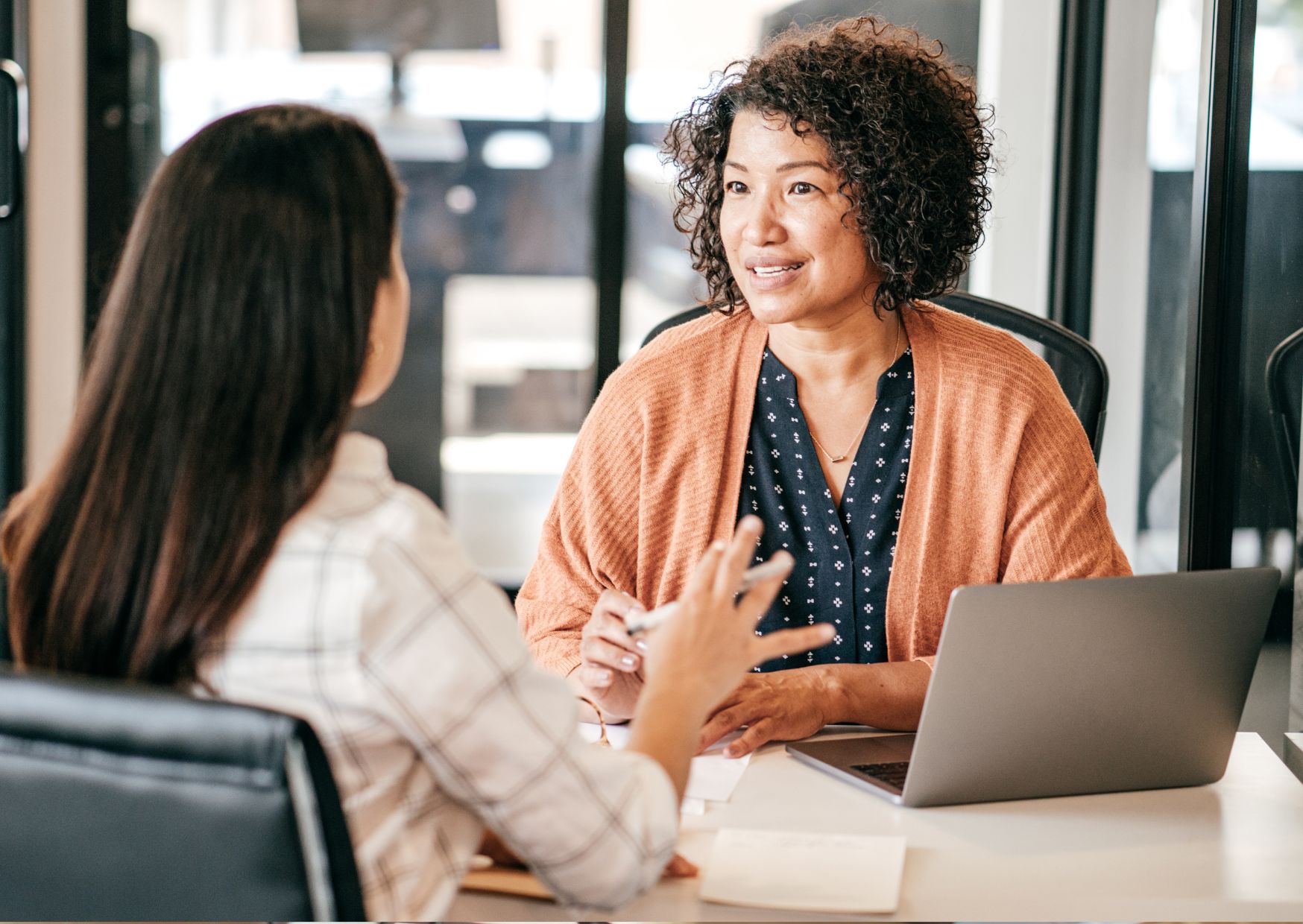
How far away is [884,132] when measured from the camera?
5.45ft

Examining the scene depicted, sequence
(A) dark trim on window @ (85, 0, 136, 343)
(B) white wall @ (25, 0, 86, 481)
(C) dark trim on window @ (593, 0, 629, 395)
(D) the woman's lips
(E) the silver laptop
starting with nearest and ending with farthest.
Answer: (E) the silver laptop, (D) the woman's lips, (B) white wall @ (25, 0, 86, 481), (A) dark trim on window @ (85, 0, 136, 343), (C) dark trim on window @ (593, 0, 629, 395)

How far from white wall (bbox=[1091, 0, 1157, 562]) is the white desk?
1837mm

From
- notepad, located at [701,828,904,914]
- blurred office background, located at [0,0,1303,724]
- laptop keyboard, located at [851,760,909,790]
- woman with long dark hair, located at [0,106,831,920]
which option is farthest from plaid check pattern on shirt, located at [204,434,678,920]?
blurred office background, located at [0,0,1303,724]

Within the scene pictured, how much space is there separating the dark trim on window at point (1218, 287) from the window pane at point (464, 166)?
192 centimetres

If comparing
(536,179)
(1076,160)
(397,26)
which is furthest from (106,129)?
(1076,160)

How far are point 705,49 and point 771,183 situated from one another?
7.18ft

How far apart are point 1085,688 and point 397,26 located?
3117 millimetres

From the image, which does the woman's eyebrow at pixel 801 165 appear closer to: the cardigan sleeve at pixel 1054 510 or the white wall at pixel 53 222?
the cardigan sleeve at pixel 1054 510

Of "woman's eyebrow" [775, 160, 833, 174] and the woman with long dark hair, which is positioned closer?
the woman with long dark hair

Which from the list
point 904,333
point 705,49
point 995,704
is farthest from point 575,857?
point 705,49

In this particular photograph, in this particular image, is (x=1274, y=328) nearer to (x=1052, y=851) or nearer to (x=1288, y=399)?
(x=1288, y=399)

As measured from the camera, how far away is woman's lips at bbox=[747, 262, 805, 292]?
65.1 inches

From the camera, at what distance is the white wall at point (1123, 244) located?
299cm

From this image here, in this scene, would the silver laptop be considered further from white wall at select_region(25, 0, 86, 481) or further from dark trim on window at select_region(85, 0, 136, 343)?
dark trim on window at select_region(85, 0, 136, 343)
